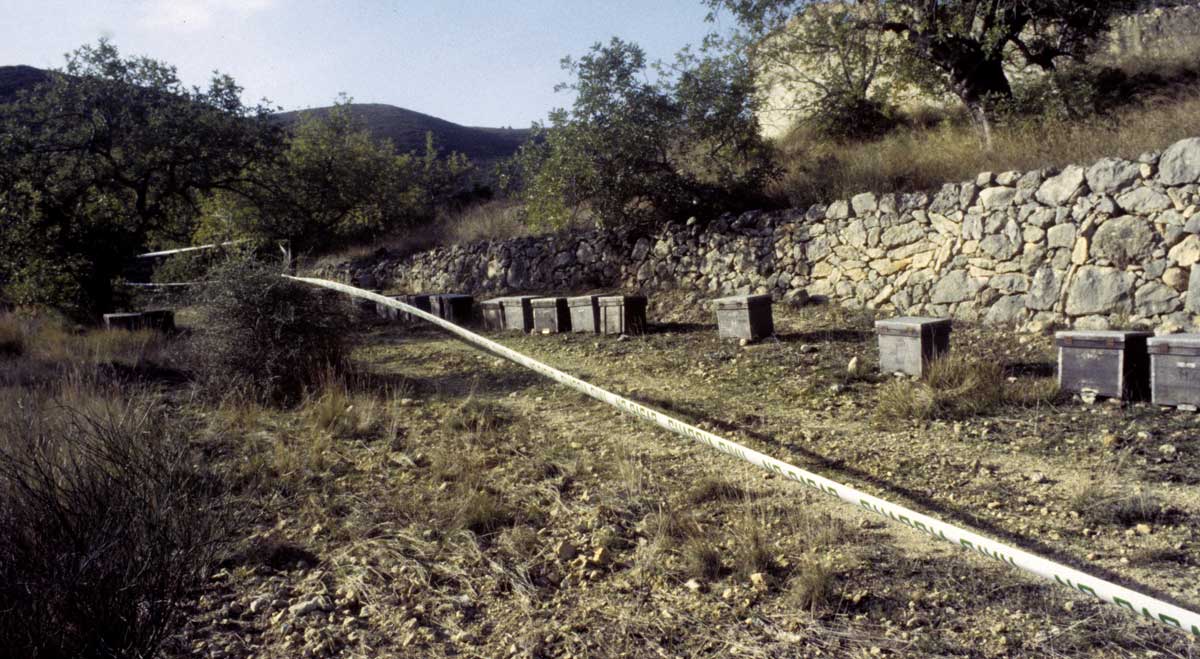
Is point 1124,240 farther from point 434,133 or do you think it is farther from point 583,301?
point 434,133

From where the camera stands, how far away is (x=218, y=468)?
470 centimetres

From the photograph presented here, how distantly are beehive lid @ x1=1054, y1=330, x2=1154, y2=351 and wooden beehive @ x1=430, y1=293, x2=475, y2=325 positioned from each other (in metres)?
8.43

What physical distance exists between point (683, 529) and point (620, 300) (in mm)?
5902

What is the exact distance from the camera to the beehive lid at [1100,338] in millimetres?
5250

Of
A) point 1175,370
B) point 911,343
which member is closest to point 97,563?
point 911,343

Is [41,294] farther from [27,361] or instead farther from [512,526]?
[512,526]

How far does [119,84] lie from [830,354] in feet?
43.6

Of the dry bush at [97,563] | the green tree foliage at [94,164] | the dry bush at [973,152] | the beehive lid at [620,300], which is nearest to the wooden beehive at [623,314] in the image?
the beehive lid at [620,300]

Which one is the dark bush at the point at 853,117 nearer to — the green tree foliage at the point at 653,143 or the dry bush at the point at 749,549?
the green tree foliage at the point at 653,143

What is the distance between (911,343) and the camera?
20.8ft

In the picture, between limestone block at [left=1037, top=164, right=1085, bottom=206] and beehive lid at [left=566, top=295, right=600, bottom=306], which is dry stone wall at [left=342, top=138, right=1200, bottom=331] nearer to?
limestone block at [left=1037, top=164, right=1085, bottom=206]

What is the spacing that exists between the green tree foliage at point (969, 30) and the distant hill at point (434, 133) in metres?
29.2

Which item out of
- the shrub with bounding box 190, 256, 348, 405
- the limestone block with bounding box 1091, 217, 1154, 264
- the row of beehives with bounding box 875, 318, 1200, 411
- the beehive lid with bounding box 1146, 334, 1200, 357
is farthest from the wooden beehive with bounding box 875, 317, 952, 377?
the shrub with bounding box 190, 256, 348, 405

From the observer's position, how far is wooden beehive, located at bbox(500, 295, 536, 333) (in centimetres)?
1071
